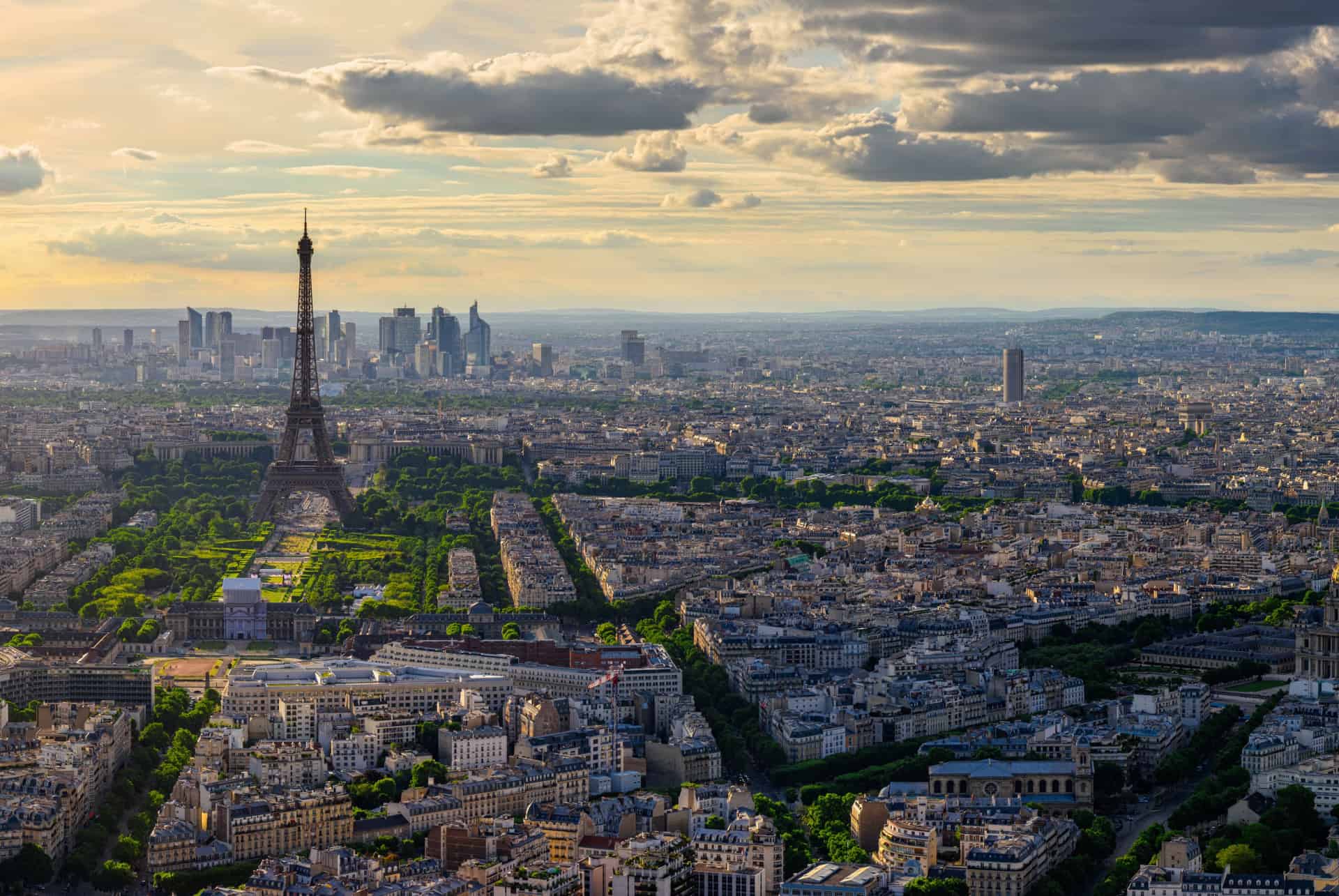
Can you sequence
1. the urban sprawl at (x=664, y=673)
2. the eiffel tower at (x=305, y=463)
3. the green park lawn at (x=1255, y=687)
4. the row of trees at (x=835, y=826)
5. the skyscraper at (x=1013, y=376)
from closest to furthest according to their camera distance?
the urban sprawl at (x=664, y=673)
the row of trees at (x=835, y=826)
the green park lawn at (x=1255, y=687)
the eiffel tower at (x=305, y=463)
the skyscraper at (x=1013, y=376)

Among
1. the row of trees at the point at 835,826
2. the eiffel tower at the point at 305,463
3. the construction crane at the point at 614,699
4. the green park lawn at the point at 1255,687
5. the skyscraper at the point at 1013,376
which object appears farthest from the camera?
the skyscraper at the point at 1013,376

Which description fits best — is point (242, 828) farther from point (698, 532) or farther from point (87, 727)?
point (698, 532)

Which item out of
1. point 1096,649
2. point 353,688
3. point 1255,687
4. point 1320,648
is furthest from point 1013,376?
point 353,688

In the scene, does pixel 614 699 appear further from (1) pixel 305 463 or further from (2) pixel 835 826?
(1) pixel 305 463

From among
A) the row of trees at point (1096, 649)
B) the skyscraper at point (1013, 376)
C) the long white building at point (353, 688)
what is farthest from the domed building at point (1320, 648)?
the skyscraper at point (1013, 376)

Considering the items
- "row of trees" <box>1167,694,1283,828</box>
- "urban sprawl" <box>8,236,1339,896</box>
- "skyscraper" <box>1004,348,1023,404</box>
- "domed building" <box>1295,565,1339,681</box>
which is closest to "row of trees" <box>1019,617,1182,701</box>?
"urban sprawl" <box>8,236,1339,896</box>

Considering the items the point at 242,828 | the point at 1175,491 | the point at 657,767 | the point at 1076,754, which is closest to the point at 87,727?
the point at 242,828

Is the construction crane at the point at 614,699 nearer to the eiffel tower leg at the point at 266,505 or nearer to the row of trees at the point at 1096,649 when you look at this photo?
the row of trees at the point at 1096,649
